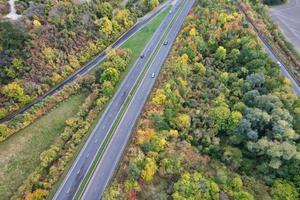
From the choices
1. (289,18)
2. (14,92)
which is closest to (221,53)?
(289,18)

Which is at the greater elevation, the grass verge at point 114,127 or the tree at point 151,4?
the tree at point 151,4

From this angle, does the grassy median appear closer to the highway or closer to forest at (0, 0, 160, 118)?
forest at (0, 0, 160, 118)

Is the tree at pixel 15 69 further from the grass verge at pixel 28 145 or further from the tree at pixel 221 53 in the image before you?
the tree at pixel 221 53

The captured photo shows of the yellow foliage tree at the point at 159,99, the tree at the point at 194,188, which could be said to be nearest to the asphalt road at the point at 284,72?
the yellow foliage tree at the point at 159,99

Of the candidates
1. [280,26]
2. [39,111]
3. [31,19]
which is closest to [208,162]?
[39,111]

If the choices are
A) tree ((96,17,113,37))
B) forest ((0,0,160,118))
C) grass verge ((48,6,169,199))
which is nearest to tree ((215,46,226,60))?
grass verge ((48,6,169,199))

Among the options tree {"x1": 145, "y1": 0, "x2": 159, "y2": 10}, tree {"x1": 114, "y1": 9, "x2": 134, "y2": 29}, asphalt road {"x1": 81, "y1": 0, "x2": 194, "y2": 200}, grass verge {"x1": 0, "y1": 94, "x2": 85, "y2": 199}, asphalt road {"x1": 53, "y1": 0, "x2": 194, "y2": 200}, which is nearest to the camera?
asphalt road {"x1": 81, "y1": 0, "x2": 194, "y2": 200}

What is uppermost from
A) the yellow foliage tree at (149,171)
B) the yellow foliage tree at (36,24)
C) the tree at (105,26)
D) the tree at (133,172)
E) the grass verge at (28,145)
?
the yellow foliage tree at (36,24)
